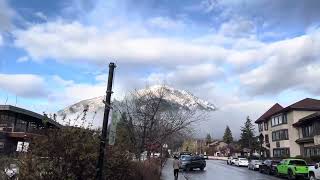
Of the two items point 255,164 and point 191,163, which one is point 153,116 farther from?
point 255,164

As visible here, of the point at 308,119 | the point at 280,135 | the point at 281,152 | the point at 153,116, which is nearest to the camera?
the point at 153,116

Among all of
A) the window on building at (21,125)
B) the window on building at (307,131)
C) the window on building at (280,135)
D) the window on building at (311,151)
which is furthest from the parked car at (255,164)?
the window on building at (21,125)

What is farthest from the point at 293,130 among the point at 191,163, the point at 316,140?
the point at 191,163

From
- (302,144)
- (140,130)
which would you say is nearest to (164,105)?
(140,130)

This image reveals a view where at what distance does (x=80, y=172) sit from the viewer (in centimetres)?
1005

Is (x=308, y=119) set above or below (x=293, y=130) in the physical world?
above

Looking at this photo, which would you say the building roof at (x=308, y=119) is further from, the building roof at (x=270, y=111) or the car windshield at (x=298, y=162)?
the car windshield at (x=298, y=162)

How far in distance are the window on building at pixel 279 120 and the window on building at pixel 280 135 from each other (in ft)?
4.88

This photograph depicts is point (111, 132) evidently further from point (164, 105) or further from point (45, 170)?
point (164, 105)

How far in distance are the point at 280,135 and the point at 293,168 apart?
4018cm

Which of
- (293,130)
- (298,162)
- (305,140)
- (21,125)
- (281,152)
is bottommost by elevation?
(298,162)

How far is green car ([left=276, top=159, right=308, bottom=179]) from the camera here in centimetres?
3506

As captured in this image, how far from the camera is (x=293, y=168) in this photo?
118ft

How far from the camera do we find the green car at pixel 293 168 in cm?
3506
